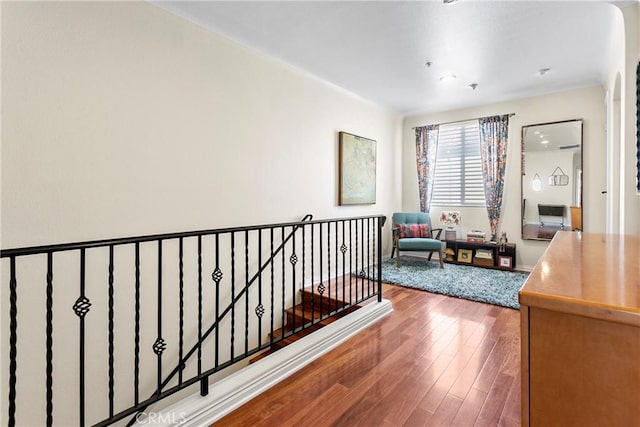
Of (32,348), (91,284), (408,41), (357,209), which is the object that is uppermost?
(408,41)

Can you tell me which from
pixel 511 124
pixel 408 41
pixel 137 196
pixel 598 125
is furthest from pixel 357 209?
pixel 598 125

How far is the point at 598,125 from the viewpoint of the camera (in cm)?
A: 396

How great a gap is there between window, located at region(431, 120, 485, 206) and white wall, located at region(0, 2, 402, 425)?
308 centimetres

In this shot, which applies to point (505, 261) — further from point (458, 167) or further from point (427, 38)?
point (427, 38)

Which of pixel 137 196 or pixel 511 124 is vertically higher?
pixel 511 124

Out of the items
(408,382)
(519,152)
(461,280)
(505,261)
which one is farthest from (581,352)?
(519,152)

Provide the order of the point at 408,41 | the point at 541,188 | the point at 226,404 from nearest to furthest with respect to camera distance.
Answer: the point at 226,404 → the point at 408,41 → the point at 541,188

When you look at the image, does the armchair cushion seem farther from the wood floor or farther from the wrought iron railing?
the wood floor

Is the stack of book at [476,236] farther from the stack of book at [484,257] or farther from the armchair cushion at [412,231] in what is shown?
the armchair cushion at [412,231]

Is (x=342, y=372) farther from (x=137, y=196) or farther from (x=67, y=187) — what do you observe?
(x=67, y=187)

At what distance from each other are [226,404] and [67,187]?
167 cm

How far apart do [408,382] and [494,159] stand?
3971mm

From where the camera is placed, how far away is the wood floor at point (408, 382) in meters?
1.60

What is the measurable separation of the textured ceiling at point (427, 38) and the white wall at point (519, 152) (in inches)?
10.5
